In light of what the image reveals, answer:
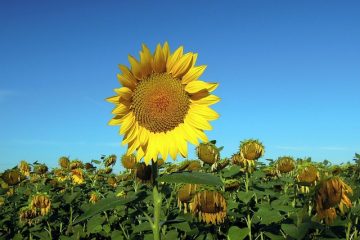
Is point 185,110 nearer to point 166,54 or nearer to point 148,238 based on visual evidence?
point 166,54

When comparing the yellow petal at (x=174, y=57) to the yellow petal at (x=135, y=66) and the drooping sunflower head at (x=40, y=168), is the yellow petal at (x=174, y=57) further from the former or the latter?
Answer: the drooping sunflower head at (x=40, y=168)

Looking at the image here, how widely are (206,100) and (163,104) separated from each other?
A: 0.31m

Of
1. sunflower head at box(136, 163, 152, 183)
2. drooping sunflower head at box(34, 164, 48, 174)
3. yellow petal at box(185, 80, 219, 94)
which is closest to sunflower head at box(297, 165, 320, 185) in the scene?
sunflower head at box(136, 163, 152, 183)

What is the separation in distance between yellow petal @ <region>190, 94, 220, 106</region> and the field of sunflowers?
59 cm

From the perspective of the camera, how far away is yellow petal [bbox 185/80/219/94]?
3.02 metres

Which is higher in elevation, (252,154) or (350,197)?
(252,154)

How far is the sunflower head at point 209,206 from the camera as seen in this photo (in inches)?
186

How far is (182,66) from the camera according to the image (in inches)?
119

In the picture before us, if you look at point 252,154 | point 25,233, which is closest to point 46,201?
point 25,233

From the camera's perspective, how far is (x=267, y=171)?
7.61 metres

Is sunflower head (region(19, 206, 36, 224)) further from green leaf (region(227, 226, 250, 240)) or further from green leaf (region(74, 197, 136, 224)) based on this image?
green leaf (region(74, 197, 136, 224))

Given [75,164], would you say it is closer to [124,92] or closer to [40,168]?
[40,168]

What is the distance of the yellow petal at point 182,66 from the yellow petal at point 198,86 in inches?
4.0

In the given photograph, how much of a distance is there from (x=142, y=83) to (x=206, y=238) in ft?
8.30
